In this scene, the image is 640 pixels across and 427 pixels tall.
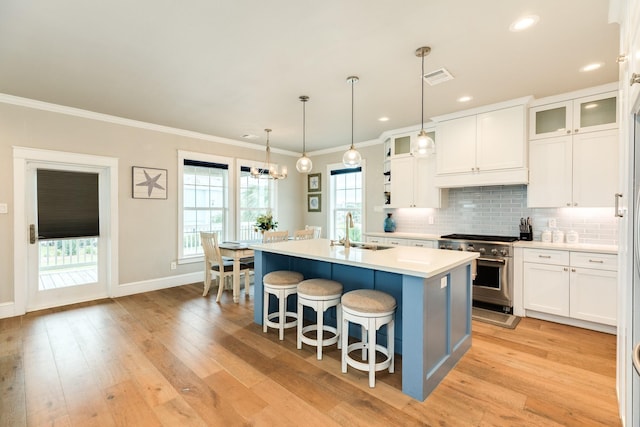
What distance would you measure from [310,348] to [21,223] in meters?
3.80

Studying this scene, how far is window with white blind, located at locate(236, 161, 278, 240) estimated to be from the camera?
19.6 feet

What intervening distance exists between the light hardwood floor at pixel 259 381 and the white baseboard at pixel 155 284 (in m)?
1.06

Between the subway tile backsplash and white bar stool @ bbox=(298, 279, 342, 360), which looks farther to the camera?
the subway tile backsplash

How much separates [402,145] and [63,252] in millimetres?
5215

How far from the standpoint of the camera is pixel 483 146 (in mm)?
4000

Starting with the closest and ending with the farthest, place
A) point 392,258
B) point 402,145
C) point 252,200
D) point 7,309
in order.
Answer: point 392,258
point 7,309
point 402,145
point 252,200

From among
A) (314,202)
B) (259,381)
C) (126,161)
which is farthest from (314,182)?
(259,381)

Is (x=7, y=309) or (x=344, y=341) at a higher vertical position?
(x=344, y=341)

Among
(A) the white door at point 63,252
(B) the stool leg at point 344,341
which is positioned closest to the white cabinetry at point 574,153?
(B) the stool leg at point 344,341

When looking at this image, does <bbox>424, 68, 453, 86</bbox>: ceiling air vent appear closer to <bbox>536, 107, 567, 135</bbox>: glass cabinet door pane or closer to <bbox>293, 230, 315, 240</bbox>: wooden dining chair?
<bbox>536, 107, 567, 135</bbox>: glass cabinet door pane

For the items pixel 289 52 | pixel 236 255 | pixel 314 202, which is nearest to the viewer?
pixel 289 52

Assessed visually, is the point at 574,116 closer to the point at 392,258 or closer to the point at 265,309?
the point at 392,258

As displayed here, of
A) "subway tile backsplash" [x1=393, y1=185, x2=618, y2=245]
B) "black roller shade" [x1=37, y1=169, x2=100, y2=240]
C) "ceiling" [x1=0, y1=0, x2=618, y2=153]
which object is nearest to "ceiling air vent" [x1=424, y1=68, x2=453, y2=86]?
"ceiling" [x1=0, y1=0, x2=618, y2=153]

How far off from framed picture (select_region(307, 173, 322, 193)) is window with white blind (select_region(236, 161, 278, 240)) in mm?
816
